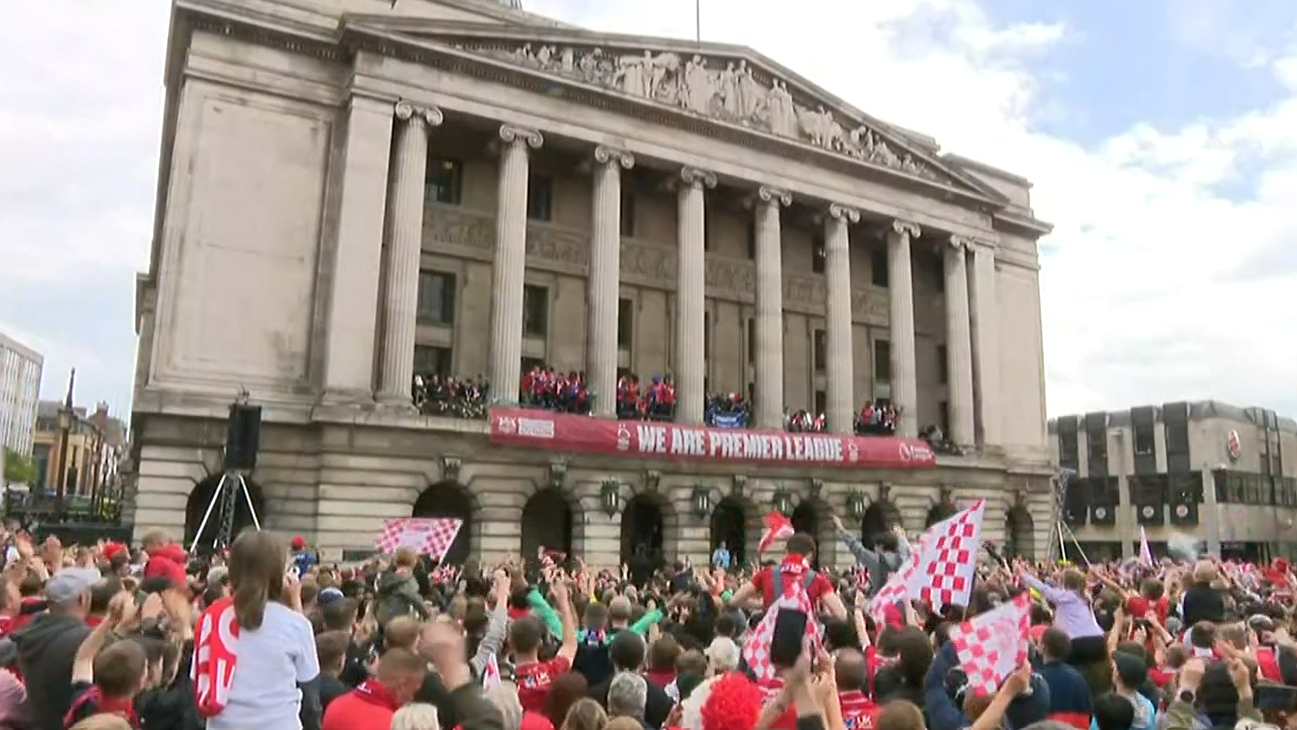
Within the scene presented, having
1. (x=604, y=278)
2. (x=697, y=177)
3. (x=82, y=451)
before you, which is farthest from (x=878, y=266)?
(x=82, y=451)

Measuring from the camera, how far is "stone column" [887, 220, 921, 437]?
41.8m

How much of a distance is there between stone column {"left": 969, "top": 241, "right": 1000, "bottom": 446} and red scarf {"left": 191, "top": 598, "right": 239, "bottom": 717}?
141ft

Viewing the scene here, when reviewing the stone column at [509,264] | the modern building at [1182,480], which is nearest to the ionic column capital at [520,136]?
the stone column at [509,264]

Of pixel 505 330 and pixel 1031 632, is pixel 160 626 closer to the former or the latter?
pixel 1031 632

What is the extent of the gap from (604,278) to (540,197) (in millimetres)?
5199

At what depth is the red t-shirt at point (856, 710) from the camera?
6.00m

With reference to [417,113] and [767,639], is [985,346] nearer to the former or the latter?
[417,113]

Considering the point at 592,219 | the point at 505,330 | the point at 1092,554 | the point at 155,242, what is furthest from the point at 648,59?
the point at 1092,554

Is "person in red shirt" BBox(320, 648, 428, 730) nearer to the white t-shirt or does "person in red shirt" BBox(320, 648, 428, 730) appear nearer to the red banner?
the white t-shirt

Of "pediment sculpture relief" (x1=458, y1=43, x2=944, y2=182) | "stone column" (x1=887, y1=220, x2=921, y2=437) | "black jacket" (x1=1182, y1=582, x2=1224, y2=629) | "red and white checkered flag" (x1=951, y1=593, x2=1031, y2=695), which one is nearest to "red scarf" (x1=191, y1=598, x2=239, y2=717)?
"red and white checkered flag" (x1=951, y1=593, x2=1031, y2=695)

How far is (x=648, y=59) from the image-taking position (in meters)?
37.1

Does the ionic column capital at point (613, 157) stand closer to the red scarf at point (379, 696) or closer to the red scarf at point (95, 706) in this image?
the red scarf at point (95, 706)

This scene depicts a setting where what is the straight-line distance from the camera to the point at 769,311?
39031mm

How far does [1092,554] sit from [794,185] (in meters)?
55.7
